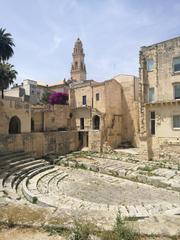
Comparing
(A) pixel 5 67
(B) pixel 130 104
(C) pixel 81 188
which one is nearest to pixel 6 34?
(A) pixel 5 67

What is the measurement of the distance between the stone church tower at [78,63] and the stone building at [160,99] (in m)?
46.2

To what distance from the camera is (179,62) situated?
2191 centimetres

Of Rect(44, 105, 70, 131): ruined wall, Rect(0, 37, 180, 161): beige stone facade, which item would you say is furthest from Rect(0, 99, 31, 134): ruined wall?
Rect(44, 105, 70, 131): ruined wall

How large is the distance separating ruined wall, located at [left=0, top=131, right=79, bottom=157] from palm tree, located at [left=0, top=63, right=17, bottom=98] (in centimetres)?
706

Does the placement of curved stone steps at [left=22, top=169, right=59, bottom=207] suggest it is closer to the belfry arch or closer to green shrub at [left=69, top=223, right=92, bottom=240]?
green shrub at [left=69, top=223, right=92, bottom=240]

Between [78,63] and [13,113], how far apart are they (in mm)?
48750

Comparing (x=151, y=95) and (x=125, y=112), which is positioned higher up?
(x=151, y=95)

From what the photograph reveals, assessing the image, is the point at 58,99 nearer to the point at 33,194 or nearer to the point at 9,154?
the point at 9,154

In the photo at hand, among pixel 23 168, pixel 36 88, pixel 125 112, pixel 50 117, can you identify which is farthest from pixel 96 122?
pixel 36 88

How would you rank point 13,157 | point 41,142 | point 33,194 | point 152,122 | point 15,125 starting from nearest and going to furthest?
point 33,194
point 13,157
point 152,122
point 41,142
point 15,125

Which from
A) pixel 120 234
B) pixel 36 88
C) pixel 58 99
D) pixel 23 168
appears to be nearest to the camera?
pixel 120 234

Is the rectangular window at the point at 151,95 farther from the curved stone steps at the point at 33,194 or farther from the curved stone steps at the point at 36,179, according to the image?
the curved stone steps at the point at 33,194

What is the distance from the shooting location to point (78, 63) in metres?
69.2

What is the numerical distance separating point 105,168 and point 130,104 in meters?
13.8
